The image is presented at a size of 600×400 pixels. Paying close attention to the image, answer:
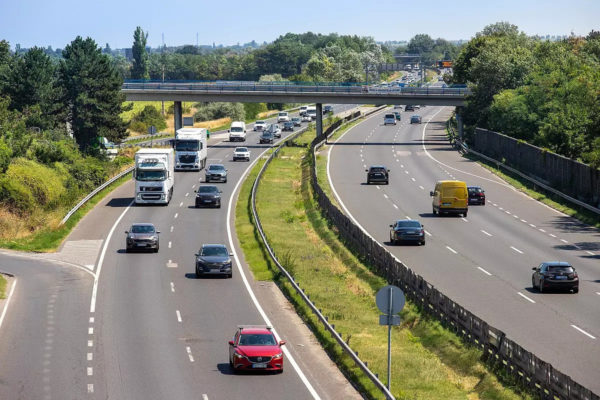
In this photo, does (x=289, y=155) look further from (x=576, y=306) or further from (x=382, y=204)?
(x=576, y=306)

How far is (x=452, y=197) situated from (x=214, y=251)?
24.5 metres

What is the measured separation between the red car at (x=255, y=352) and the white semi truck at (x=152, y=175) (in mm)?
42443

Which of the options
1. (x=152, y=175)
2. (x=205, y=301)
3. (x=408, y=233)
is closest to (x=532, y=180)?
(x=408, y=233)

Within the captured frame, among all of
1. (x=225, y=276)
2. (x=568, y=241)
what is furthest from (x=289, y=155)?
(x=225, y=276)

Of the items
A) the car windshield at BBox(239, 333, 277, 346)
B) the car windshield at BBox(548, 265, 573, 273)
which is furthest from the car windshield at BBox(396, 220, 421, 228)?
the car windshield at BBox(239, 333, 277, 346)

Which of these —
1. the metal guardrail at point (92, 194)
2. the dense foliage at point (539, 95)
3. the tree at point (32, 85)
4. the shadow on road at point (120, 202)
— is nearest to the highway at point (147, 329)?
the metal guardrail at point (92, 194)

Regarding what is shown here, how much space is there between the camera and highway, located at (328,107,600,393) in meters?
37.5

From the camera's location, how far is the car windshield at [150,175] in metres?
73.6

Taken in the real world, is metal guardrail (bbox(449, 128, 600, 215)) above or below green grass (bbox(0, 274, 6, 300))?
above

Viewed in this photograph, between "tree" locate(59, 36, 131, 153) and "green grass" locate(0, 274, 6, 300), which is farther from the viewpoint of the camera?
"tree" locate(59, 36, 131, 153)

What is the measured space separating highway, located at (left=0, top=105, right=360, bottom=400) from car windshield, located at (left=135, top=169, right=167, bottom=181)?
899cm

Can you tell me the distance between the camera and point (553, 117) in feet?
301

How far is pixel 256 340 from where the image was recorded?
3166 centimetres

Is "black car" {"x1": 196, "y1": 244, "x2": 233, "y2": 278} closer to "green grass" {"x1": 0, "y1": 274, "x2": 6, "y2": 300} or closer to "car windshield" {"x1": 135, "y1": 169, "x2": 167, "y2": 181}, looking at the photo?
"green grass" {"x1": 0, "y1": 274, "x2": 6, "y2": 300}
